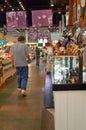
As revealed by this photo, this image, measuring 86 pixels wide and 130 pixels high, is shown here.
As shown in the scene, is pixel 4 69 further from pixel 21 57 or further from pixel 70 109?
pixel 70 109

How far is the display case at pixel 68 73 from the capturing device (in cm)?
398

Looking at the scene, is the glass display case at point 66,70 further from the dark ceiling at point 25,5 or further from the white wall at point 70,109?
the dark ceiling at point 25,5

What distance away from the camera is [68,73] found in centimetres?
490

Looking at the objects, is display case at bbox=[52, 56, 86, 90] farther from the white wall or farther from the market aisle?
the market aisle

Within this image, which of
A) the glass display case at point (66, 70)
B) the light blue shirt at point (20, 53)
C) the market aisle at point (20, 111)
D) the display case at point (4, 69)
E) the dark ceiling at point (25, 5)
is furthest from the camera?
the dark ceiling at point (25, 5)

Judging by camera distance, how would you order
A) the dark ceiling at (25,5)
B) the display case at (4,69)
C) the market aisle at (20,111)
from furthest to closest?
the dark ceiling at (25,5) < the display case at (4,69) < the market aisle at (20,111)

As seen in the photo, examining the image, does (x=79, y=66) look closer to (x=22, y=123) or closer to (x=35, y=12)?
(x=22, y=123)

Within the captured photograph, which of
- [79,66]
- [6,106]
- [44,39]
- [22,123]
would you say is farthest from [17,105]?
[44,39]

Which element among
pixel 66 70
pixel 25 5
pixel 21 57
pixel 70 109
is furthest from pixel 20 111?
pixel 25 5

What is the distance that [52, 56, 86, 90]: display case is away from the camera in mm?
3977

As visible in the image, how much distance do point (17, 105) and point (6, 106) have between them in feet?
0.92

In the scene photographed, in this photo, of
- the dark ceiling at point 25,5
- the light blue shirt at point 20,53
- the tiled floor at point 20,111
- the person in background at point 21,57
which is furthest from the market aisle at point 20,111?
the dark ceiling at point 25,5

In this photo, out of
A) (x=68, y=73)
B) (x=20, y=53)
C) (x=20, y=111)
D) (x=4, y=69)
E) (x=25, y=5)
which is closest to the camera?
(x=68, y=73)

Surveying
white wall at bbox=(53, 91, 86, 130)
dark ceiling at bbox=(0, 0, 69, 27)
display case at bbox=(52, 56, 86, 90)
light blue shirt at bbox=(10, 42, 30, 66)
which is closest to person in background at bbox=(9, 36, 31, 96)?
light blue shirt at bbox=(10, 42, 30, 66)
